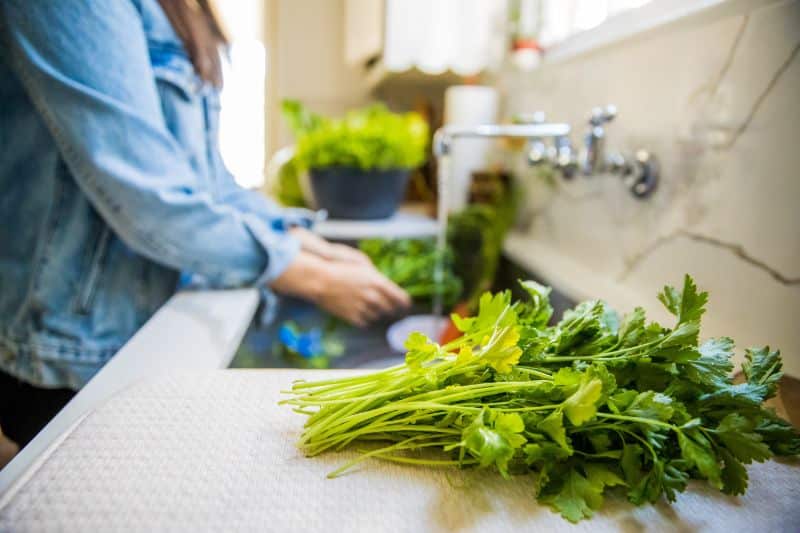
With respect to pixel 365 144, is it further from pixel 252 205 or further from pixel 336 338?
pixel 336 338

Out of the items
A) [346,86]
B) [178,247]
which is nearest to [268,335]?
[178,247]

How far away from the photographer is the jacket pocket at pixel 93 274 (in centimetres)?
74

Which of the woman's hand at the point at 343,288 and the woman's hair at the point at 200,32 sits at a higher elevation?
the woman's hair at the point at 200,32

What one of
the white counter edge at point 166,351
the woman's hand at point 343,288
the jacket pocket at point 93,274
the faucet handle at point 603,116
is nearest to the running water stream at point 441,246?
the woman's hand at point 343,288

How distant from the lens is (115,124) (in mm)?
643

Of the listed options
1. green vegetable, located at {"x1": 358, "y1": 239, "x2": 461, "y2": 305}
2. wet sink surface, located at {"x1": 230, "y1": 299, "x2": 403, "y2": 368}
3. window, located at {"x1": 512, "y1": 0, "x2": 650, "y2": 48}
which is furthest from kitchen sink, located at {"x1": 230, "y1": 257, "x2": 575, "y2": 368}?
window, located at {"x1": 512, "y1": 0, "x2": 650, "y2": 48}

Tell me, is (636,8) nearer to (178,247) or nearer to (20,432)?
(178,247)

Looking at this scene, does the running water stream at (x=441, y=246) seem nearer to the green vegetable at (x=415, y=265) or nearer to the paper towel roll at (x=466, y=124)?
the green vegetable at (x=415, y=265)

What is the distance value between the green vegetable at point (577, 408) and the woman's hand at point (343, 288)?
41cm

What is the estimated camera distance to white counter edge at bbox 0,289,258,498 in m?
0.44

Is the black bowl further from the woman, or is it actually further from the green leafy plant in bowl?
the woman

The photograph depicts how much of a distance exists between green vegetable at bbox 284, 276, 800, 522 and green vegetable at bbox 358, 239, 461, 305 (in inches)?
24.4

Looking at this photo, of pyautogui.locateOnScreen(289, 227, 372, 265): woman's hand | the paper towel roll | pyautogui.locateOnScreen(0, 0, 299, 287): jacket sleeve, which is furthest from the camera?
the paper towel roll

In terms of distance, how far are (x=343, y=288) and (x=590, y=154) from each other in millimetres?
461
